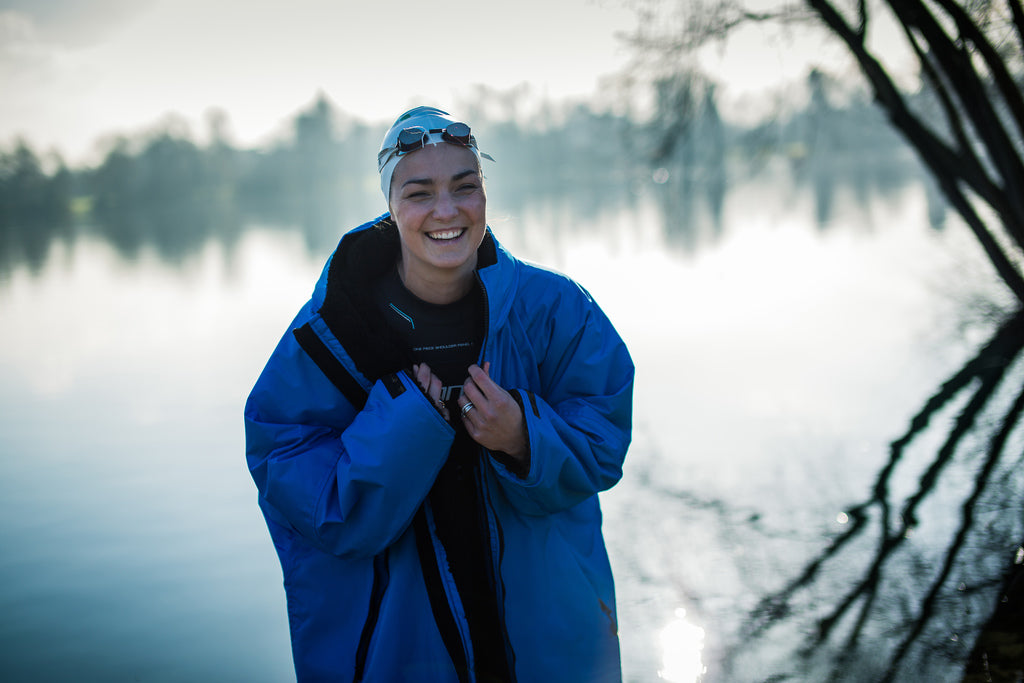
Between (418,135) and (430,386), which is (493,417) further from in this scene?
(418,135)

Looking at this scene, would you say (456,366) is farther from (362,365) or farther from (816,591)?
(816,591)

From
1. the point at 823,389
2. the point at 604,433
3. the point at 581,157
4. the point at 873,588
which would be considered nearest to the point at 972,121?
the point at 823,389

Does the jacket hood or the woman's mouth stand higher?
the woman's mouth

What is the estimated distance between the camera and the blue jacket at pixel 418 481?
187cm

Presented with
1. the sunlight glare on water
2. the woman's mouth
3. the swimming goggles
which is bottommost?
the sunlight glare on water

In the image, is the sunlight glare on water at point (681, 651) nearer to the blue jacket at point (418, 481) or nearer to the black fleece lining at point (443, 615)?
the blue jacket at point (418, 481)

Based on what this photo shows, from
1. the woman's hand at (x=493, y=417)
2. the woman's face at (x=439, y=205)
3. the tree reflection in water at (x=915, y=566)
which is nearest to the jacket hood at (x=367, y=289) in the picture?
the woman's face at (x=439, y=205)

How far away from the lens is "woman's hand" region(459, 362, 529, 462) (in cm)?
186

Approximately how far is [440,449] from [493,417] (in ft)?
0.55

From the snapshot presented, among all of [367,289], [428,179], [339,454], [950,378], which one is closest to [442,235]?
[428,179]

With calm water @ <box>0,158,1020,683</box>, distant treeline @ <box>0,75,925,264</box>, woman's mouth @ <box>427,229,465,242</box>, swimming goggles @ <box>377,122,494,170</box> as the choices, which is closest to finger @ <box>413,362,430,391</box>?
woman's mouth @ <box>427,229,465,242</box>

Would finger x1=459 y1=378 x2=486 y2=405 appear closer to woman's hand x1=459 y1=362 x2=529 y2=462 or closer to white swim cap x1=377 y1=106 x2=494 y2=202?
woman's hand x1=459 y1=362 x2=529 y2=462

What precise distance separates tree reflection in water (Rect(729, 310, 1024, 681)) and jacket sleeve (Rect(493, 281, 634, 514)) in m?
2.02

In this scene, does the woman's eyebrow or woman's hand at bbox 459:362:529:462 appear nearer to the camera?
woman's hand at bbox 459:362:529:462
